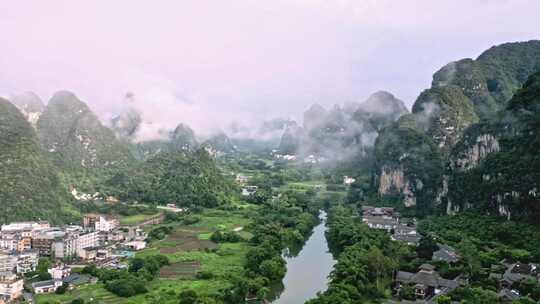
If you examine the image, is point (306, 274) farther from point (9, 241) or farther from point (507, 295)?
point (9, 241)

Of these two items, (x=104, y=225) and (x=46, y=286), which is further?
(x=104, y=225)

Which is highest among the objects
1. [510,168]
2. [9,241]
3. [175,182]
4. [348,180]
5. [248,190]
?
[510,168]

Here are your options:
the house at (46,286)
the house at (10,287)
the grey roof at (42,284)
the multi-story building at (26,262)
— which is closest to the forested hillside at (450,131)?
the house at (46,286)

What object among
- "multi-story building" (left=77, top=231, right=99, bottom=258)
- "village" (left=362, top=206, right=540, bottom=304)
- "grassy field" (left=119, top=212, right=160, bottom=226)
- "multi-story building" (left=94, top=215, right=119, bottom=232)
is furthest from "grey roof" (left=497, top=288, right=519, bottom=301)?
"grassy field" (left=119, top=212, right=160, bottom=226)

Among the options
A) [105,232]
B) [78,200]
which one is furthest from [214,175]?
[105,232]

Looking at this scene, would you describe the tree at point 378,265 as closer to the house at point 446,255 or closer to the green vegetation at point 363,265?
the green vegetation at point 363,265

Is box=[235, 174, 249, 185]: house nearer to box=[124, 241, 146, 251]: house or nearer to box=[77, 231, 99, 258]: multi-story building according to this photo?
box=[124, 241, 146, 251]: house

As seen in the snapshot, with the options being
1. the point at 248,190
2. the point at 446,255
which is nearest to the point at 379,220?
the point at 446,255
